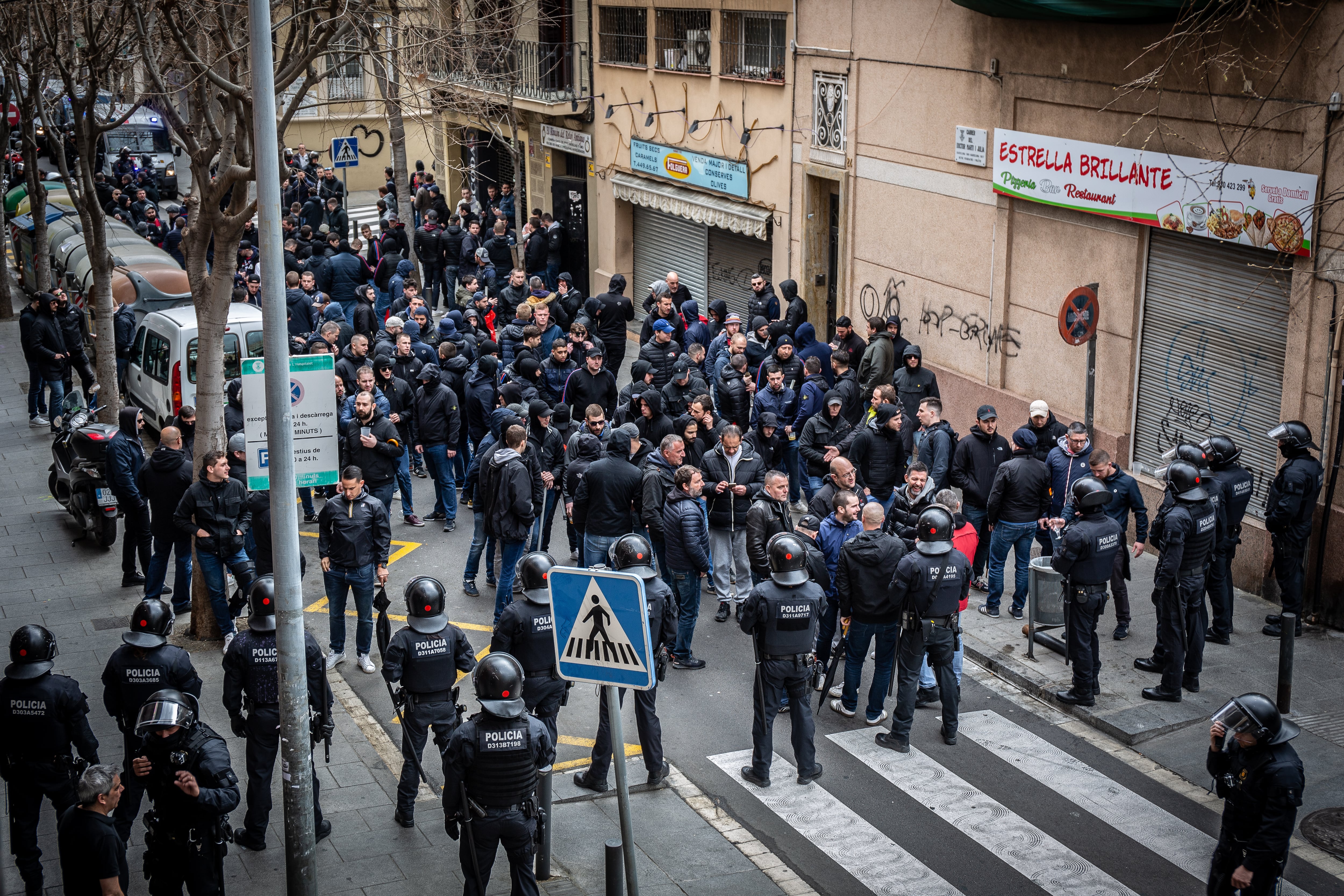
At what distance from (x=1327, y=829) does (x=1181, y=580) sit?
218cm

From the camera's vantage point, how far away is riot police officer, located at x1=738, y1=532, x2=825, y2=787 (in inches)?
357

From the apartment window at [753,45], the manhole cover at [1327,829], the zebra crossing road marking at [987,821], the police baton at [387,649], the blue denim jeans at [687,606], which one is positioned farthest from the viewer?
the apartment window at [753,45]

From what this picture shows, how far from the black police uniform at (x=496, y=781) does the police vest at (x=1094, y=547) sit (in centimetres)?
454

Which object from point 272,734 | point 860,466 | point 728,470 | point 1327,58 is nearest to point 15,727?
point 272,734

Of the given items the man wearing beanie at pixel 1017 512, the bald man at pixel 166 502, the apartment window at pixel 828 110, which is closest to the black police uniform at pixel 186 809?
the bald man at pixel 166 502

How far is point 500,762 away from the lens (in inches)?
287

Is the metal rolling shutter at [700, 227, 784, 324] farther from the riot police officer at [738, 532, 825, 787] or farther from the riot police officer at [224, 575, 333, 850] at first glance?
the riot police officer at [224, 575, 333, 850]

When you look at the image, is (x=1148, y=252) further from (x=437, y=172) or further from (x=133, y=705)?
(x=437, y=172)

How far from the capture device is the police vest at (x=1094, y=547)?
9969 mm

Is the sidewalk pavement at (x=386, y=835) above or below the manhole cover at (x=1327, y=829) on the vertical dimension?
below

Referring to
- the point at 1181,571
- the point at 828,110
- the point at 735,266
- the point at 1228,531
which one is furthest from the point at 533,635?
the point at 735,266

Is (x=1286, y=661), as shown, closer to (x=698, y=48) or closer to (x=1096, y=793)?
(x=1096, y=793)

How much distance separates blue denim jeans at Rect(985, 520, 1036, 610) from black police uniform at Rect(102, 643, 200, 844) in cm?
692

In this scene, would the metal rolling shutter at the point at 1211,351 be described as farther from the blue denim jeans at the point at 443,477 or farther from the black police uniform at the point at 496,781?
the black police uniform at the point at 496,781
